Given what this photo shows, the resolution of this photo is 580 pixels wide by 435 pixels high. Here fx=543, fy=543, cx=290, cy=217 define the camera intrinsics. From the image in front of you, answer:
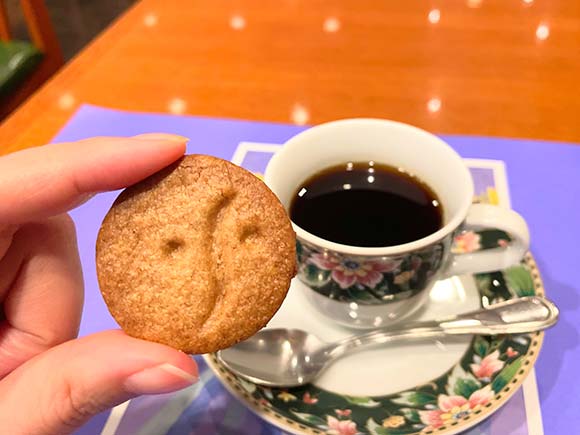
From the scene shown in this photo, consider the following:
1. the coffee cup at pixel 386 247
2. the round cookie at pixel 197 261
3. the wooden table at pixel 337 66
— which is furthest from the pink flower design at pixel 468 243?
the round cookie at pixel 197 261

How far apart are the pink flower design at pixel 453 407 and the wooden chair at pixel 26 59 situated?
5.43 feet

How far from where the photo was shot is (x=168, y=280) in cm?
56

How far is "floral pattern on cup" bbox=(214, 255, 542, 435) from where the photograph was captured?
0.71 meters

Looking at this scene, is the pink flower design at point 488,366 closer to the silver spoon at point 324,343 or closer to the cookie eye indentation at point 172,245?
the silver spoon at point 324,343

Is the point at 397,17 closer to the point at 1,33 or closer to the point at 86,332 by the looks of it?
the point at 86,332

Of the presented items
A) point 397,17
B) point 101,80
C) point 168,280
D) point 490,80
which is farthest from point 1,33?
point 168,280

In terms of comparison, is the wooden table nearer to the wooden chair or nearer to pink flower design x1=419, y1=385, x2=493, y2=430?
the wooden chair

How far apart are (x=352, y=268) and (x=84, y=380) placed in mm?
382

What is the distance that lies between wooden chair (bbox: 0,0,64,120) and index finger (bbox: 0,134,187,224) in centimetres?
132

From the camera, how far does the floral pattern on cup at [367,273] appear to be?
76 cm

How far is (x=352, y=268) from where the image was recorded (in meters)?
0.78

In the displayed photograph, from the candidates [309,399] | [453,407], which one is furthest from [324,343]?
[453,407]

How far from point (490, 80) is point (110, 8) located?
2711 millimetres

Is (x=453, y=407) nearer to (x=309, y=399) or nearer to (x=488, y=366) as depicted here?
(x=488, y=366)
